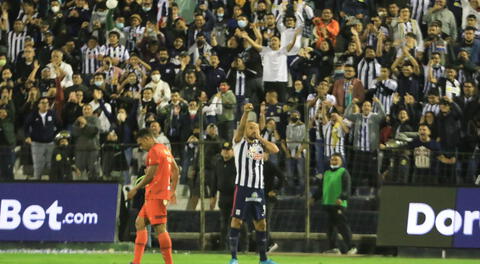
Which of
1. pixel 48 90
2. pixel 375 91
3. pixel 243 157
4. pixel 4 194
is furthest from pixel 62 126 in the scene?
pixel 243 157

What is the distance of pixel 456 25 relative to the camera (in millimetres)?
31469

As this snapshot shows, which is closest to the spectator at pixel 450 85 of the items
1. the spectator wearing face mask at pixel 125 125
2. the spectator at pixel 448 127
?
the spectator at pixel 448 127

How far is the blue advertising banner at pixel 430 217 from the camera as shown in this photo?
25.0 m

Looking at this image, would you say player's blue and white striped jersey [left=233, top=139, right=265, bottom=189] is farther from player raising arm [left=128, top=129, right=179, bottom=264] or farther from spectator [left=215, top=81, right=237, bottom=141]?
spectator [left=215, top=81, right=237, bottom=141]

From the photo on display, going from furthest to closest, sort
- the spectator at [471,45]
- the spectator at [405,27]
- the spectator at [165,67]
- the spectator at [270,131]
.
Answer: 1. the spectator at [165,67]
2. the spectator at [405,27]
3. the spectator at [471,45]
4. the spectator at [270,131]

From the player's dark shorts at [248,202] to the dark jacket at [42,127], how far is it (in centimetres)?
833

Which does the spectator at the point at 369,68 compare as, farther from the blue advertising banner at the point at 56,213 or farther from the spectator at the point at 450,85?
the blue advertising banner at the point at 56,213

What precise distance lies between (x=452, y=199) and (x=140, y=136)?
848cm

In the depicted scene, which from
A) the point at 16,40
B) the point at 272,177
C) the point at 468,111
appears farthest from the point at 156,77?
the point at 468,111

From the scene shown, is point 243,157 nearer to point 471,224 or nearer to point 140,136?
point 140,136

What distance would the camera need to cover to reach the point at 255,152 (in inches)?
830

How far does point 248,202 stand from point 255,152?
0.85 m

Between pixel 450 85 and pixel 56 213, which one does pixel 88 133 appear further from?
pixel 450 85

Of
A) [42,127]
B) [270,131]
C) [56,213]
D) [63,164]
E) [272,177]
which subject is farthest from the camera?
[42,127]
